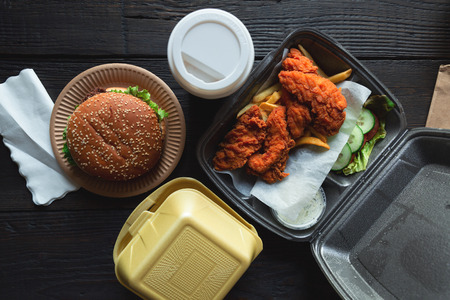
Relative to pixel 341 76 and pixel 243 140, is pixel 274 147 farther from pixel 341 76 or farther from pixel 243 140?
pixel 341 76

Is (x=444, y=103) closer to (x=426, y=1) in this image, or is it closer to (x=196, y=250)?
(x=426, y=1)

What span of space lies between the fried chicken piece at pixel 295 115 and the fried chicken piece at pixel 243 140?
12 centimetres

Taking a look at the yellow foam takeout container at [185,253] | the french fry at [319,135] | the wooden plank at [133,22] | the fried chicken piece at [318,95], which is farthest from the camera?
the wooden plank at [133,22]

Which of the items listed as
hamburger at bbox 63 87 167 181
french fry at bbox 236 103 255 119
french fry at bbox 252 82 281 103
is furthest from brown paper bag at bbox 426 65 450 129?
hamburger at bbox 63 87 167 181

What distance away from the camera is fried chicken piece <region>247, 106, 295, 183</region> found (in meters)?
1.48

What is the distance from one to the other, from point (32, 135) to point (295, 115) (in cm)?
122

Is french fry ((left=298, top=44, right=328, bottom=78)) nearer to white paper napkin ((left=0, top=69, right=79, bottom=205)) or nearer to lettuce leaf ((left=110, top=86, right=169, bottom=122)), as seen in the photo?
lettuce leaf ((left=110, top=86, right=169, bottom=122))

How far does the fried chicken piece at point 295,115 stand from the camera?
4.88 feet

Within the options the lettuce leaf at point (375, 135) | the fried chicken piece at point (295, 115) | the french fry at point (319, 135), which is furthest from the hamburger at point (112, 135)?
the lettuce leaf at point (375, 135)

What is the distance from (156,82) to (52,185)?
2.30 ft

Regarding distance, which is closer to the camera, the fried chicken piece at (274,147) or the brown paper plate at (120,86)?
the fried chicken piece at (274,147)

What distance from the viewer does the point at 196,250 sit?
1.38 metres

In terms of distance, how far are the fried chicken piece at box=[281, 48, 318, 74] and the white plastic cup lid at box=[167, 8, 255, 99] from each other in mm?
178

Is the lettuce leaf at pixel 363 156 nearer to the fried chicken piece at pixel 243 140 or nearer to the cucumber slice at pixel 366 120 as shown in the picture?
the cucumber slice at pixel 366 120
